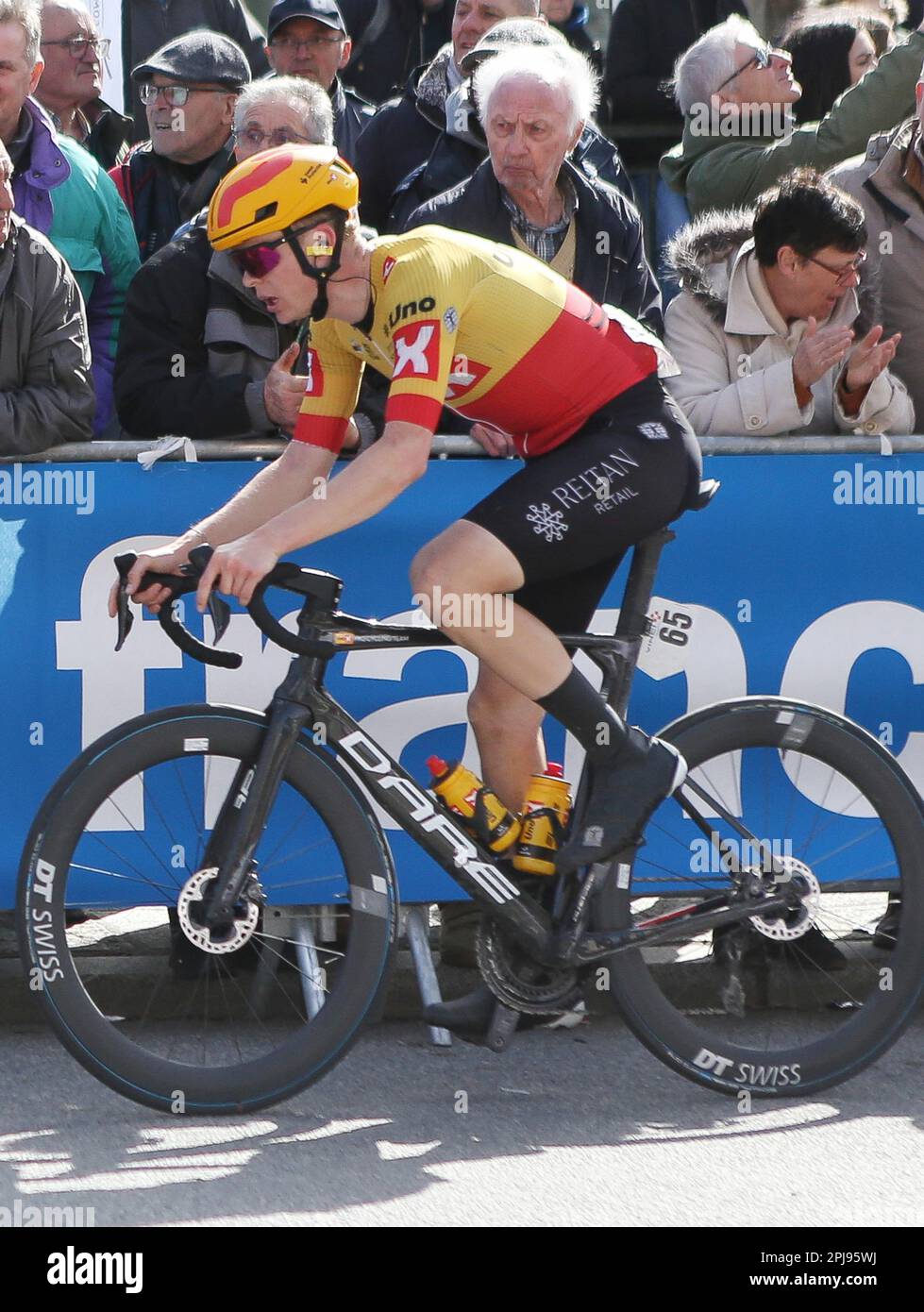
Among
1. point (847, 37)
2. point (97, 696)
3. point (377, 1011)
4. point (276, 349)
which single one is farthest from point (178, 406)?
point (847, 37)

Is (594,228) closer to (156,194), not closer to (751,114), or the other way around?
(751,114)

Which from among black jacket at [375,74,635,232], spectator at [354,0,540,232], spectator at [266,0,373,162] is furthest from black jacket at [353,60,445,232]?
spectator at [266,0,373,162]

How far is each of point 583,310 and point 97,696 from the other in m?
1.73

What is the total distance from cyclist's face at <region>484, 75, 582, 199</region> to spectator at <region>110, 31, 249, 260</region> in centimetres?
130

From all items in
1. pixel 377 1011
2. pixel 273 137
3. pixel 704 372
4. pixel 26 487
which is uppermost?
pixel 273 137

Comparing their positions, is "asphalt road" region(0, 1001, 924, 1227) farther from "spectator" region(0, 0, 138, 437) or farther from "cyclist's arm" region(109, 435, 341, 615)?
"spectator" region(0, 0, 138, 437)

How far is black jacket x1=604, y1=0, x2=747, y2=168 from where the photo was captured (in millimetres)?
7742

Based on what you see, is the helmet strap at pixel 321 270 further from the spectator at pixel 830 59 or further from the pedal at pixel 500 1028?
the spectator at pixel 830 59

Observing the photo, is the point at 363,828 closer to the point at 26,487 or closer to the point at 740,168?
the point at 26,487

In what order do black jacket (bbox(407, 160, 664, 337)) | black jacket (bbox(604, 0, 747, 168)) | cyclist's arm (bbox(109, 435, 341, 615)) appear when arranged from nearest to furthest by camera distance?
cyclist's arm (bbox(109, 435, 341, 615))
black jacket (bbox(407, 160, 664, 337))
black jacket (bbox(604, 0, 747, 168))

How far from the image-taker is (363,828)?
4.25 m

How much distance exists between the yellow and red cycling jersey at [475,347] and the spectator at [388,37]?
4088 mm

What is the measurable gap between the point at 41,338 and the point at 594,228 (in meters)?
1.70

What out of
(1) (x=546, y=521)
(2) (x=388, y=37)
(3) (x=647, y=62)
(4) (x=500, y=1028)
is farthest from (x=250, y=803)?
(2) (x=388, y=37)
